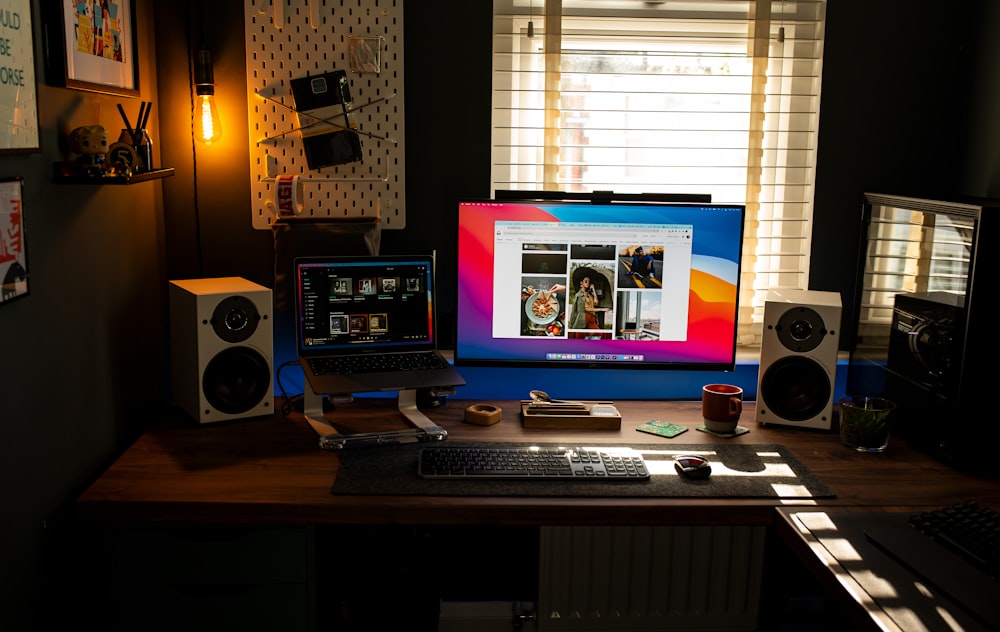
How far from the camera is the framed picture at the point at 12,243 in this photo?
1.52m

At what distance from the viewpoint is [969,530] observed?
1.57 metres

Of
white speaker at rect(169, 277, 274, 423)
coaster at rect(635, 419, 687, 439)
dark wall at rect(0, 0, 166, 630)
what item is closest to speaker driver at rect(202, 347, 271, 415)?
white speaker at rect(169, 277, 274, 423)

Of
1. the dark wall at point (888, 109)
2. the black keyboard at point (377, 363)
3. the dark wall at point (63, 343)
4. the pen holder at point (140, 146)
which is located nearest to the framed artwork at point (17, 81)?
the dark wall at point (63, 343)

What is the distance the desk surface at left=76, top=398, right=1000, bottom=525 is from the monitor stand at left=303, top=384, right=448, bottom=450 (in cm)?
Result: 3

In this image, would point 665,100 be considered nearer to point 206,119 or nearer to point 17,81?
point 206,119

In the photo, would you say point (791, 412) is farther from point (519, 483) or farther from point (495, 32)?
point (495, 32)

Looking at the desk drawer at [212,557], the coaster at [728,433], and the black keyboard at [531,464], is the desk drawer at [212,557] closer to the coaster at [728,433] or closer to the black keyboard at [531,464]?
the black keyboard at [531,464]

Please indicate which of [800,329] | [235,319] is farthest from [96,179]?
[800,329]

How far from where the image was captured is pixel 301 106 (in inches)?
92.5

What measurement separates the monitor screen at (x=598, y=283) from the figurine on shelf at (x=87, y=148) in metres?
0.80

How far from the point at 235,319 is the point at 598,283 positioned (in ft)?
2.80

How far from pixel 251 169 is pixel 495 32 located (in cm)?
73

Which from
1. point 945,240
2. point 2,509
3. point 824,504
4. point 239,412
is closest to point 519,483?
point 824,504

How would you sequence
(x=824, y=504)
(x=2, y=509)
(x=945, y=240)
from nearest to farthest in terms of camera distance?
(x=2, y=509), (x=824, y=504), (x=945, y=240)
